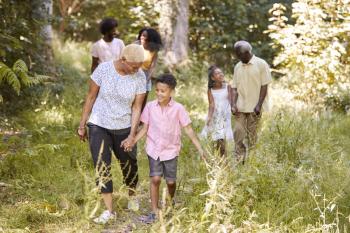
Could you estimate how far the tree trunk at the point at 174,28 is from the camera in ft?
45.6

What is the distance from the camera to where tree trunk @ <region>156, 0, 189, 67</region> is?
13.9m

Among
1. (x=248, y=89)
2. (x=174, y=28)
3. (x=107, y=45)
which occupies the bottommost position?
(x=248, y=89)

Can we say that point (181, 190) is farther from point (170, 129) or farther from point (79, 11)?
point (79, 11)

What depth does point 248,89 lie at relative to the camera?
279 inches

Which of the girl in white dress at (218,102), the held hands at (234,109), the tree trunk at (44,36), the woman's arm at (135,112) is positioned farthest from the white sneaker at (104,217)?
the tree trunk at (44,36)

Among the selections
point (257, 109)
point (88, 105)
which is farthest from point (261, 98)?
point (88, 105)

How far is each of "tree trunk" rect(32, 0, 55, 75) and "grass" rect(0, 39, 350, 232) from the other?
1.38 metres

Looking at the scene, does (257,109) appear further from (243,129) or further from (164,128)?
(164,128)

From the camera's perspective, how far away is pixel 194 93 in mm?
12352

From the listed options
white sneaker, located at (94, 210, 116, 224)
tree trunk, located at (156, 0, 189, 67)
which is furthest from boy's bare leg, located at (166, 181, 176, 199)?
tree trunk, located at (156, 0, 189, 67)

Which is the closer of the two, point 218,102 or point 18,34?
point 218,102

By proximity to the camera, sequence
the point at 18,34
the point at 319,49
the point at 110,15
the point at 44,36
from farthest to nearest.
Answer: the point at 110,15, the point at 319,49, the point at 44,36, the point at 18,34

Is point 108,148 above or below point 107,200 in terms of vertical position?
above

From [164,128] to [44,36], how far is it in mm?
6366
